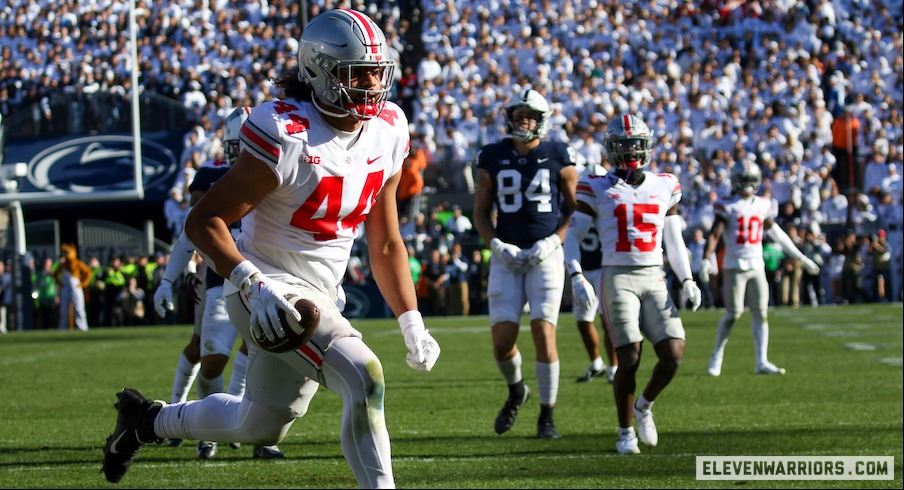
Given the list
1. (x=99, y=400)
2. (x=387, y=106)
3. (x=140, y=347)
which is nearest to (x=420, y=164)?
(x=140, y=347)

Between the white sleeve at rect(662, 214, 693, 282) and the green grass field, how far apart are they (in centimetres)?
97

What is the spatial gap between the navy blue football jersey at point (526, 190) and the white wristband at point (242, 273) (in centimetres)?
392

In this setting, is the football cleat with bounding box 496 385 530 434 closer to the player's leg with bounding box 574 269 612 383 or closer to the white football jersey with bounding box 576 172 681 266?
the white football jersey with bounding box 576 172 681 266

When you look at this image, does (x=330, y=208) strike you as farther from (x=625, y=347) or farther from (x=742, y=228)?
(x=742, y=228)

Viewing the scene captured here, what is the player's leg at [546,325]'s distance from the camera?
7789mm

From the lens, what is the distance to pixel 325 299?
460 cm

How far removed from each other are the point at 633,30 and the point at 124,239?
1030 cm

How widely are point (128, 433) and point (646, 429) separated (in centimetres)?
322

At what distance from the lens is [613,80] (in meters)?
24.3

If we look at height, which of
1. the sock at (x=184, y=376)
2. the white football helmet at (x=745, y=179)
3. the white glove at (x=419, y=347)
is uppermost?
the white glove at (x=419, y=347)

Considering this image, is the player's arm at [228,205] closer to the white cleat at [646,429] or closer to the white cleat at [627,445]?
the white cleat at [627,445]

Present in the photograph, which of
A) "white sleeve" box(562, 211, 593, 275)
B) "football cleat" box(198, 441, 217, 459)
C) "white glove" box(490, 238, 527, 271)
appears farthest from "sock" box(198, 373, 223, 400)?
"white sleeve" box(562, 211, 593, 275)

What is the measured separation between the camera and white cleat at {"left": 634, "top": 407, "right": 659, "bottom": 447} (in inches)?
288

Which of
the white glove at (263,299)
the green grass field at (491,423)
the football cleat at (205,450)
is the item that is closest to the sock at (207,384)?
the football cleat at (205,450)
